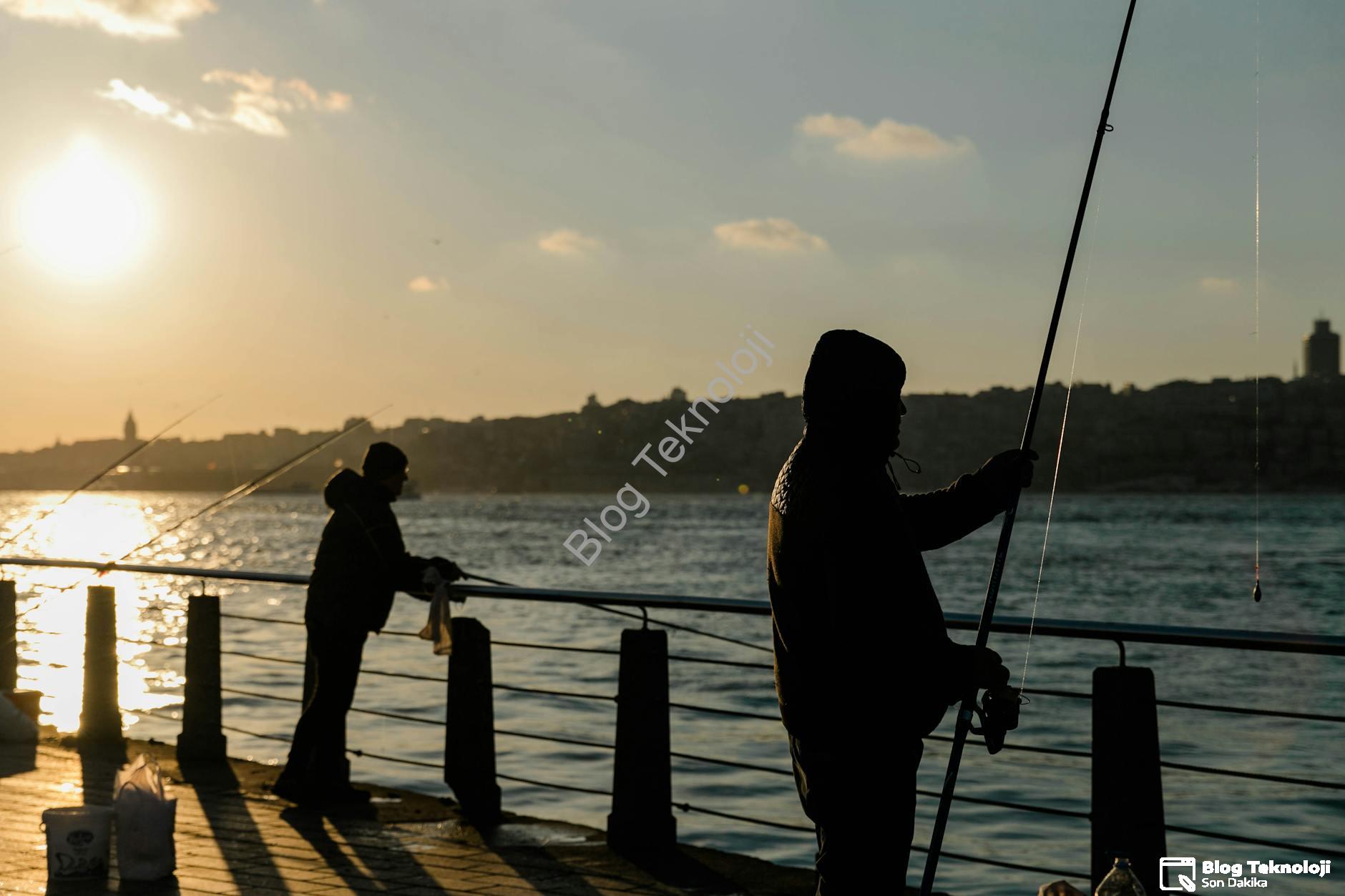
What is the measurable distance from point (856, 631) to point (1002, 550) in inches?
23.7

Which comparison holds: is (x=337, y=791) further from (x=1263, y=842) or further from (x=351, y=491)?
(x=1263, y=842)

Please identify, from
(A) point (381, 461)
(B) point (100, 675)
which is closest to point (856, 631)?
(A) point (381, 461)

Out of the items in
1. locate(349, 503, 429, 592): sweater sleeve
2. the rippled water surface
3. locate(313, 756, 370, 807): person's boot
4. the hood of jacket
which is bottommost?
the rippled water surface

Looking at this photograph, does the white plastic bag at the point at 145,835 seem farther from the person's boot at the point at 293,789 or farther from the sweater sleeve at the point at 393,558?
the sweater sleeve at the point at 393,558

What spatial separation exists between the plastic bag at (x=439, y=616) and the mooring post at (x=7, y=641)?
355 cm

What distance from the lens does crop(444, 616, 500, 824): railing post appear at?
6.14 meters

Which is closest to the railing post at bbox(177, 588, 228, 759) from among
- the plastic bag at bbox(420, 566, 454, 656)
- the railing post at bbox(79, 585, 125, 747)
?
the railing post at bbox(79, 585, 125, 747)

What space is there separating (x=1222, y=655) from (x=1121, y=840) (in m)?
24.2

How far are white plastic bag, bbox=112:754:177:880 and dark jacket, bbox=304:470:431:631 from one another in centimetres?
144

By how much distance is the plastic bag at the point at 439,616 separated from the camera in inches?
246

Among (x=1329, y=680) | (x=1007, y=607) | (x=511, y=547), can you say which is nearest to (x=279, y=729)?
(x=1329, y=680)

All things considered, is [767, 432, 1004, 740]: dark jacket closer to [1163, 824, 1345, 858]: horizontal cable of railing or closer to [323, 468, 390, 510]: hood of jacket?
[1163, 824, 1345, 858]: horizontal cable of railing

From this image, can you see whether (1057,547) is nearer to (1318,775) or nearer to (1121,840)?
(1318,775)

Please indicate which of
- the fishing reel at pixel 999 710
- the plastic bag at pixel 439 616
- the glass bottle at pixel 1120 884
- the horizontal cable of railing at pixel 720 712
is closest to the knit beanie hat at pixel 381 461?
the plastic bag at pixel 439 616
